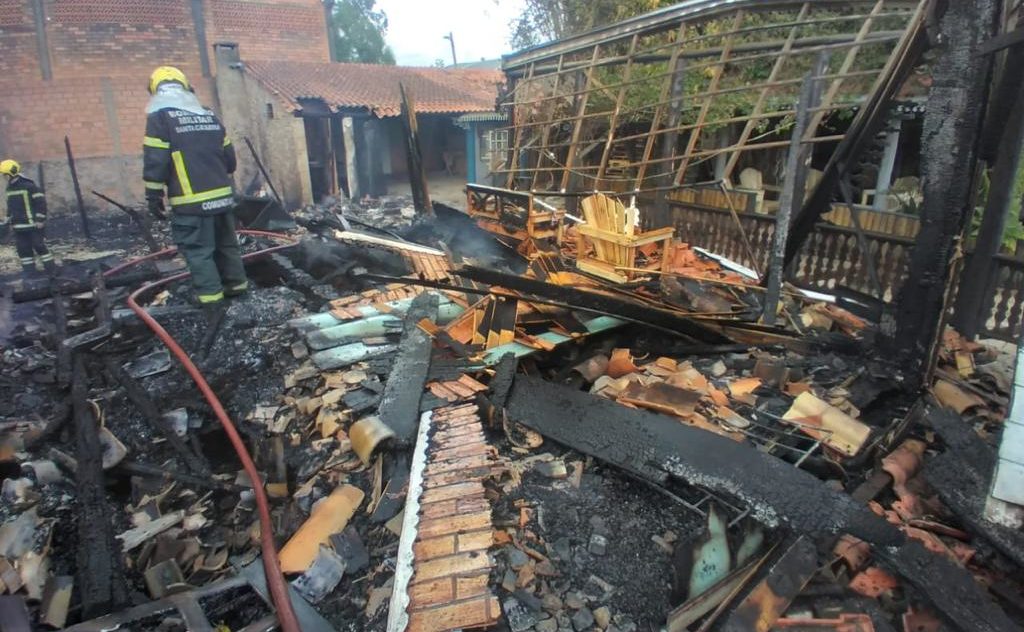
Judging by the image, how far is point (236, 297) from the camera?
5.84 m

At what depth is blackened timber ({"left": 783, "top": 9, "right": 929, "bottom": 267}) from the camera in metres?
3.75

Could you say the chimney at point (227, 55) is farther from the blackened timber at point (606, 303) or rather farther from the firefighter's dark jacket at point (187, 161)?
the blackened timber at point (606, 303)

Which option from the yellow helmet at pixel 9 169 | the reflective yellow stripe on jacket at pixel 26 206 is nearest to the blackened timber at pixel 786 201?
the reflective yellow stripe on jacket at pixel 26 206

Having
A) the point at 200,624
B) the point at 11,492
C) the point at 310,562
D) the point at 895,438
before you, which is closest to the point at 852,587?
the point at 895,438

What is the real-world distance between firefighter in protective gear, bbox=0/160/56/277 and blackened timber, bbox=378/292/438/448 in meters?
6.77

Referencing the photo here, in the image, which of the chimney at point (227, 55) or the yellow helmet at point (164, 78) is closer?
the yellow helmet at point (164, 78)

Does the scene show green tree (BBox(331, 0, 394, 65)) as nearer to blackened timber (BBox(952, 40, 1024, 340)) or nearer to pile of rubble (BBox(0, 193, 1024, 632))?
pile of rubble (BBox(0, 193, 1024, 632))

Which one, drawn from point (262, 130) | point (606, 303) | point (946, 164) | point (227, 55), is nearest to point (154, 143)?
point (606, 303)

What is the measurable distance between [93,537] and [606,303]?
3.48 m

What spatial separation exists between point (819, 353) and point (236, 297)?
18.3 ft

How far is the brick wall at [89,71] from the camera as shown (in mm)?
13977

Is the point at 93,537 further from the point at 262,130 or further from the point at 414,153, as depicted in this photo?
the point at 262,130

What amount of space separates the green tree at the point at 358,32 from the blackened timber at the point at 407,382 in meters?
30.9

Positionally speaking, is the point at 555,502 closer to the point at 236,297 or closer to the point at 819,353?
the point at 819,353
